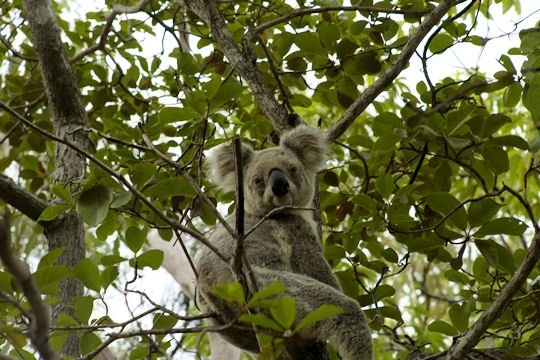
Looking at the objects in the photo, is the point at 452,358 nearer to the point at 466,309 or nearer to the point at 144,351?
the point at 466,309

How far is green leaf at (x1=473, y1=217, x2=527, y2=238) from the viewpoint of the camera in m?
2.76

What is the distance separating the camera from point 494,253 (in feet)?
9.68

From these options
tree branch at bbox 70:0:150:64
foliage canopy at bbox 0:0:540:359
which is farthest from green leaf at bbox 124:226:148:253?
A: tree branch at bbox 70:0:150:64

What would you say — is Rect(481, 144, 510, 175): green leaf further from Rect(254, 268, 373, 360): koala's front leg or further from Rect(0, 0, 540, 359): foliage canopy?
Rect(254, 268, 373, 360): koala's front leg

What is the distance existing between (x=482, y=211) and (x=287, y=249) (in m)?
1.37

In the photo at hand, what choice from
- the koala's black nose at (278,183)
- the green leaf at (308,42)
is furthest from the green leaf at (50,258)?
the green leaf at (308,42)

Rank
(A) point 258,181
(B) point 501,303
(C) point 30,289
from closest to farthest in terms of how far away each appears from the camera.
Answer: (C) point 30,289
(B) point 501,303
(A) point 258,181

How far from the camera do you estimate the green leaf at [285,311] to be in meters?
1.68

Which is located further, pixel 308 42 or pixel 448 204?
pixel 308 42

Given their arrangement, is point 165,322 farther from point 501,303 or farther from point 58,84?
point 58,84

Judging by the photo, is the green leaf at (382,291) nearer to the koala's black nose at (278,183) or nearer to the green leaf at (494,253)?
the green leaf at (494,253)

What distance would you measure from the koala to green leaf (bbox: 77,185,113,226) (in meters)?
0.60

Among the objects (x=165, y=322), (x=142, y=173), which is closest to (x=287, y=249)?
(x=165, y=322)

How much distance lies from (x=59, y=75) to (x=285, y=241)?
1909mm
